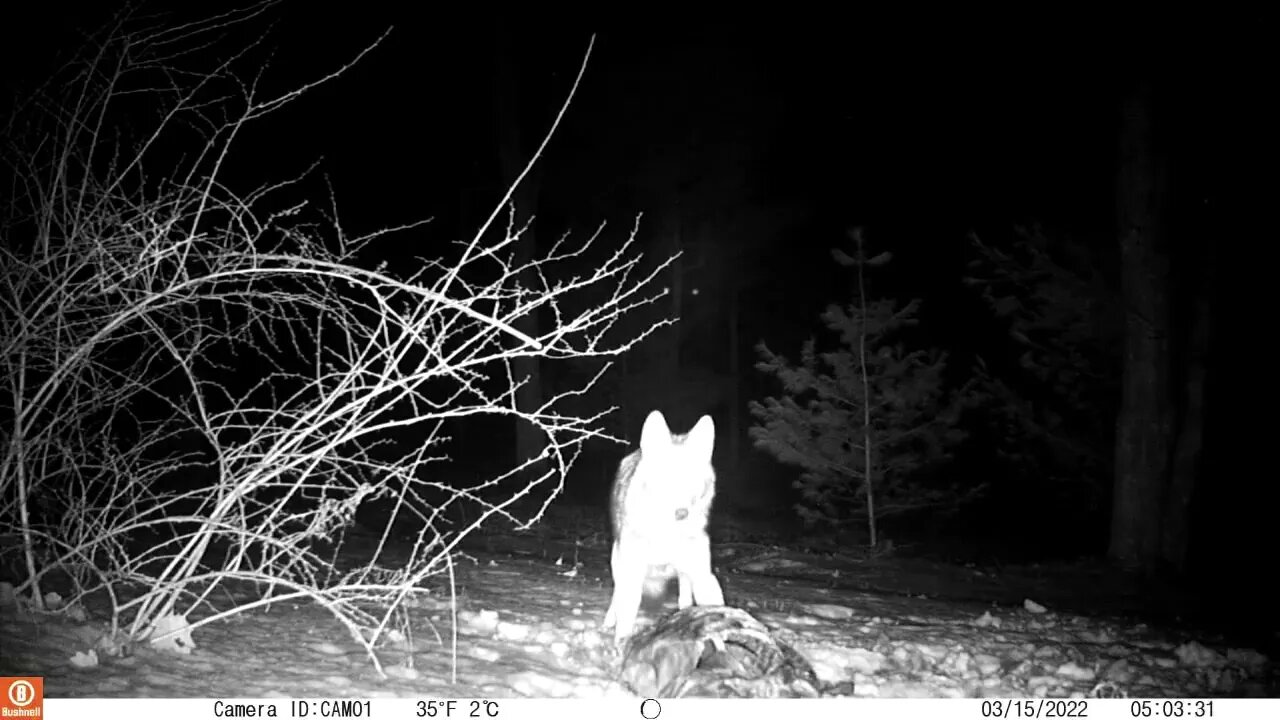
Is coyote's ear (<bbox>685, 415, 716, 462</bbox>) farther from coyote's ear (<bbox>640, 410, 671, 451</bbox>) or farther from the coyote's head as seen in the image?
coyote's ear (<bbox>640, 410, 671, 451</bbox>)

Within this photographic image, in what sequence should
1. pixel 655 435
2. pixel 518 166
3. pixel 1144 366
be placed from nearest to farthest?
1. pixel 655 435
2. pixel 1144 366
3. pixel 518 166

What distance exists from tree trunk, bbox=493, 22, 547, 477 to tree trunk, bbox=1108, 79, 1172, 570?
35.5ft

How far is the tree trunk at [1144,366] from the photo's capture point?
11.5 metres

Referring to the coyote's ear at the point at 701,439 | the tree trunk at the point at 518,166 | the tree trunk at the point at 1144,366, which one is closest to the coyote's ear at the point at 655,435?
the coyote's ear at the point at 701,439

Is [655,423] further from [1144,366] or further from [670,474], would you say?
[1144,366]

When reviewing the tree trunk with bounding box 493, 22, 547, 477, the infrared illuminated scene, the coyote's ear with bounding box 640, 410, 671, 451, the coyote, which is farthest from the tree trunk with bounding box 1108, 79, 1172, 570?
the tree trunk with bounding box 493, 22, 547, 477

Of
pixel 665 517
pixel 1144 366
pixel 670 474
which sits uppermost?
pixel 1144 366

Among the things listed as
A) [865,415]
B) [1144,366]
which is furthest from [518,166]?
[1144,366]

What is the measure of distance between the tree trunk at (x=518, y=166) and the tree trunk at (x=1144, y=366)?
1083 centimetres

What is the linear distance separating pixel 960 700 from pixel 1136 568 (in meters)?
7.94

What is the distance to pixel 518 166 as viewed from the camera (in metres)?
19.4

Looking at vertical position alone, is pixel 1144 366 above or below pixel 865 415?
above

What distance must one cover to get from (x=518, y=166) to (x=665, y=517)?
14795 millimetres

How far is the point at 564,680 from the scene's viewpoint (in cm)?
516
